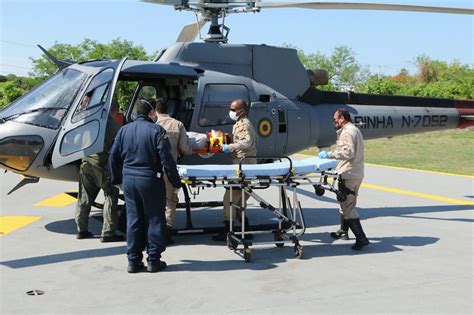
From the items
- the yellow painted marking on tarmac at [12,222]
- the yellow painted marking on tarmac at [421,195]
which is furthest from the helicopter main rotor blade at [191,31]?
the yellow painted marking on tarmac at [421,195]

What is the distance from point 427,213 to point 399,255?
9.91 ft

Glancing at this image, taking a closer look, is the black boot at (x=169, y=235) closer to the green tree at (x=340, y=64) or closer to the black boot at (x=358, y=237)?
the black boot at (x=358, y=237)

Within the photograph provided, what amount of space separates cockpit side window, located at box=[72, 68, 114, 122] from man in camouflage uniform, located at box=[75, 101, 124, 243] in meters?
0.20

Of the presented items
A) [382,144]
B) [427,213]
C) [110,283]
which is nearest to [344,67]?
[382,144]

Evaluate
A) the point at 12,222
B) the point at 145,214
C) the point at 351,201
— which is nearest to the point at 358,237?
the point at 351,201

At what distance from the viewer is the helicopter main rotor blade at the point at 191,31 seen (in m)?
8.68

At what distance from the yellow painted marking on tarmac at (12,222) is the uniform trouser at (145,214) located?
2.70 metres

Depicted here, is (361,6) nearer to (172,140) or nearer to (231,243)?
(172,140)

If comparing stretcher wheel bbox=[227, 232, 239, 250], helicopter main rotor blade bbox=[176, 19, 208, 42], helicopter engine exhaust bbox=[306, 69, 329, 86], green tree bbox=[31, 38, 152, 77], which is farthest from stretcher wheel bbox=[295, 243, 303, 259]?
green tree bbox=[31, 38, 152, 77]

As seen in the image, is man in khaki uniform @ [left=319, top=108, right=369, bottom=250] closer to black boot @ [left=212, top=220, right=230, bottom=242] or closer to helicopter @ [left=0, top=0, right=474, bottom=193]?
black boot @ [left=212, top=220, right=230, bottom=242]

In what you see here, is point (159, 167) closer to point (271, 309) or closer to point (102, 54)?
point (271, 309)

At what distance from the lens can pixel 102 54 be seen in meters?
50.5

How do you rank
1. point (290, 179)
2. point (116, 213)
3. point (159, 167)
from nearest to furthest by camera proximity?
point (159, 167), point (290, 179), point (116, 213)

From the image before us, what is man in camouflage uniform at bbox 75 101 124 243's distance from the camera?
6.93 meters
